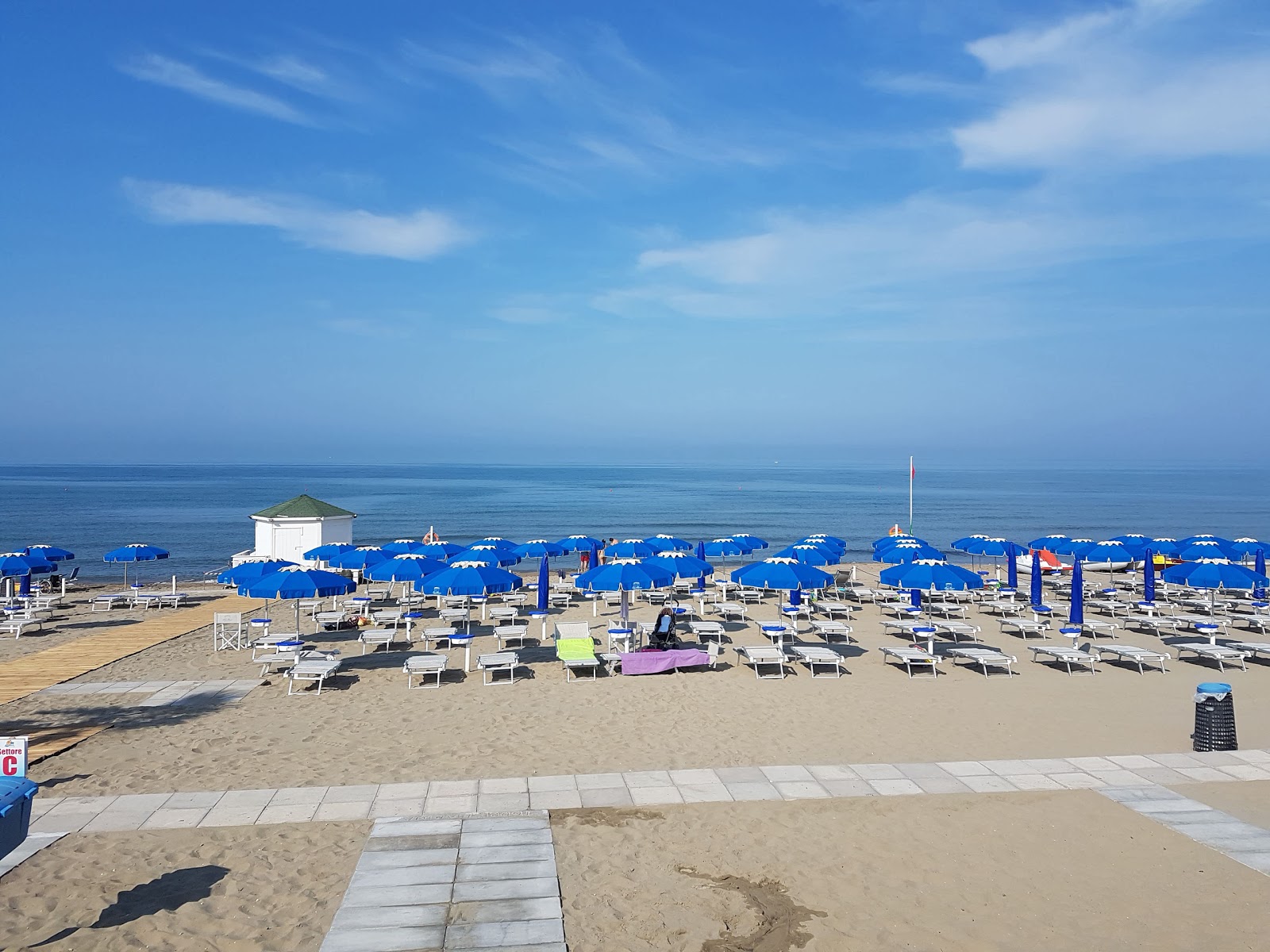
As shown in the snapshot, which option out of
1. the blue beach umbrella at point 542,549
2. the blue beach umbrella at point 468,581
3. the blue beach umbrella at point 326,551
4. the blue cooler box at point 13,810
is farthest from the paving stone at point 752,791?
the blue beach umbrella at point 542,549

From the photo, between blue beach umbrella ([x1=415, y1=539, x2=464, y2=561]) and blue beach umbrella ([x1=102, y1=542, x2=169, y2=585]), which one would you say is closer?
blue beach umbrella ([x1=415, y1=539, x2=464, y2=561])

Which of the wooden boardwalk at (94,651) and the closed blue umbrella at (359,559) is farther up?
the closed blue umbrella at (359,559)

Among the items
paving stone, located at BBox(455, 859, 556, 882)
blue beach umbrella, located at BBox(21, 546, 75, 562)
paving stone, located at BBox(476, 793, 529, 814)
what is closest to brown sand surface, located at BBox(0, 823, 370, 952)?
paving stone, located at BBox(455, 859, 556, 882)

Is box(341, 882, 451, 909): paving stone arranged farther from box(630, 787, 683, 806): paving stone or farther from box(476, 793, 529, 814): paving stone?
box(630, 787, 683, 806): paving stone

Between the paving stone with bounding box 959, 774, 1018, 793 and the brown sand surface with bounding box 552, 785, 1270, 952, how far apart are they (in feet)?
0.79

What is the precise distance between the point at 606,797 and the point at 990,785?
393 cm

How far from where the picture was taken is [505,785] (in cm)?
874

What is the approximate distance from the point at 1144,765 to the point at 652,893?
6130 millimetres

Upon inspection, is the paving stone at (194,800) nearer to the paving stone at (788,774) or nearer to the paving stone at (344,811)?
the paving stone at (344,811)

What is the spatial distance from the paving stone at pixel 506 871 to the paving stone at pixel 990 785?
4.52 m

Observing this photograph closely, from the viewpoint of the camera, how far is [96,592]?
83.4 feet

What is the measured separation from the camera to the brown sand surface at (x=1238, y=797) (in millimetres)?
7938

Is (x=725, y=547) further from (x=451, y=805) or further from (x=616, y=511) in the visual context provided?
(x=616, y=511)

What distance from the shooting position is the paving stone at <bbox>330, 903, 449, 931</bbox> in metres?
5.89
